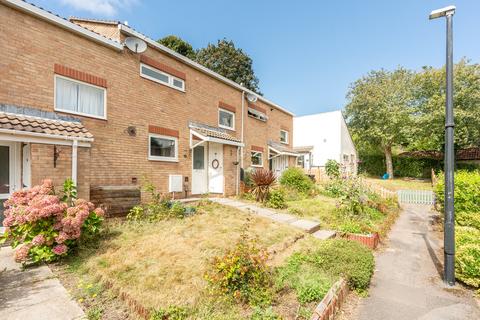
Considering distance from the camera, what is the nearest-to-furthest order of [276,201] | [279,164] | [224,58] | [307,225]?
[307,225] → [276,201] → [279,164] → [224,58]

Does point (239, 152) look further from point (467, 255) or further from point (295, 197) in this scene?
point (467, 255)

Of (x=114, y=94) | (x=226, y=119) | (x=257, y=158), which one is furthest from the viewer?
(x=257, y=158)

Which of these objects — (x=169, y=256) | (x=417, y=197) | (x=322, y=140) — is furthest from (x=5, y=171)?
(x=322, y=140)

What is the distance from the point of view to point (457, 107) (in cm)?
2503

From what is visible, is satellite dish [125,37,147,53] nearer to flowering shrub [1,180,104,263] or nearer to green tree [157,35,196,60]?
flowering shrub [1,180,104,263]

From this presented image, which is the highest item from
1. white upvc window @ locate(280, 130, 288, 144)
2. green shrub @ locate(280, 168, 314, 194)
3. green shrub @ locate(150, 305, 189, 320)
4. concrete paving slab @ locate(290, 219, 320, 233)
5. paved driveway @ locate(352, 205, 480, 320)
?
white upvc window @ locate(280, 130, 288, 144)

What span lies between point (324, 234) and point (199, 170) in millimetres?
6898

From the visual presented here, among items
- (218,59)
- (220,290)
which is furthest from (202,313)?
(218,59)

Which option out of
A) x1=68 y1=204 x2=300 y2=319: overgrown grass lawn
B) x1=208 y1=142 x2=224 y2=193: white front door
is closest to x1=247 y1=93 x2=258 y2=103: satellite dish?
x1=208 y1=142 x2=224 y2=193: white front door

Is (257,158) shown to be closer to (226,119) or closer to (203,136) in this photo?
(226,119)

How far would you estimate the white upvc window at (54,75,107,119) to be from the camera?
24.6 feet

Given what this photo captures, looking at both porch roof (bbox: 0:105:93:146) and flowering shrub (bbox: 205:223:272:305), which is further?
porch roof (bbox: 0:105:93:146)

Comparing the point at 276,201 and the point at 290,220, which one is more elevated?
the point at 276,201

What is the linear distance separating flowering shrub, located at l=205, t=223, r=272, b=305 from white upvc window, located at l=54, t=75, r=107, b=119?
7145 mm
